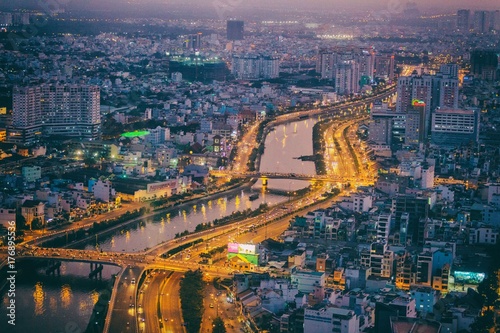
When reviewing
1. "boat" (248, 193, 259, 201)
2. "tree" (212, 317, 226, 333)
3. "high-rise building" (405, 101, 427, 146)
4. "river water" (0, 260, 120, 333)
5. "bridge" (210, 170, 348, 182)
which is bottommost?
"river water" (0, 260, 120, 333)

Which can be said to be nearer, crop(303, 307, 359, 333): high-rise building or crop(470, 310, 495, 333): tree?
crop(303, 307, 359, 333): high-rise building

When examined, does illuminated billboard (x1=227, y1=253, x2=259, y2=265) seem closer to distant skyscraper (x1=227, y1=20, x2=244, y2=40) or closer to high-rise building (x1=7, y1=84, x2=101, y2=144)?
high-rise building (x1=7, y1=84, x2=101, y2=144)

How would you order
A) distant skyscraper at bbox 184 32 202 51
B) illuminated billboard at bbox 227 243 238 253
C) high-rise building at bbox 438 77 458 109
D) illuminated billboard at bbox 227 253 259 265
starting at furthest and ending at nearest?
distant skyscraper at bbox 184 32 202 51 → high-rise building at bbox 438 77 458 109 → illuminated billboard at bbox 227 243 238 253 → illuminated billboard at bbox 227 253 259 265

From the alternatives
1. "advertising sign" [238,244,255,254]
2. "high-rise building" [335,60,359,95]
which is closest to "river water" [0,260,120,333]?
"advertising sign" [238,244,255,254]

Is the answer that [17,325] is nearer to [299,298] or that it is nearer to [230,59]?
[299,298]

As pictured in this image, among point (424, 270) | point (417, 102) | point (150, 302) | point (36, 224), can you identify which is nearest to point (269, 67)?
point (417, 102)

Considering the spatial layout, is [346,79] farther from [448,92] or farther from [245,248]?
[245,248]

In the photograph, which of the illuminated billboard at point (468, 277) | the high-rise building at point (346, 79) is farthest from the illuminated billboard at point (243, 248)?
the high-rise building at point (346, 79)
